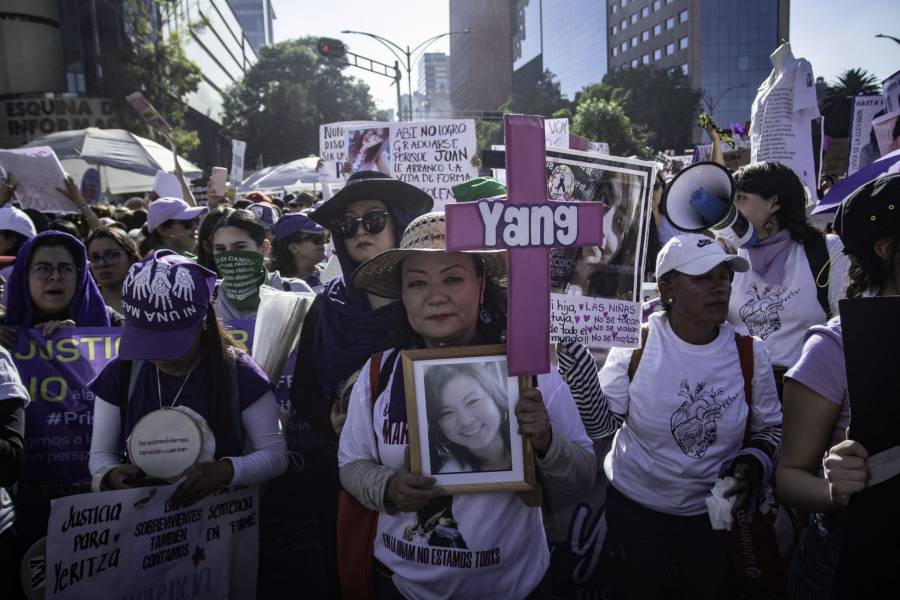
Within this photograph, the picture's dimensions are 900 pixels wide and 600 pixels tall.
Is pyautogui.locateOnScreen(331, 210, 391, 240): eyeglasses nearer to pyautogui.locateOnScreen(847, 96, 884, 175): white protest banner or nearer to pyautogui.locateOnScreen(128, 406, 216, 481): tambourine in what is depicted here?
pyautogui.locateOnScreen(128, 406, 216, 481): tambourine

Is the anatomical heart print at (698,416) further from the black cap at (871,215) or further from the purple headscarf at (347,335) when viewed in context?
the purple headscarf at (347,335)

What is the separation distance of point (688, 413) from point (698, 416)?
1.6 inches

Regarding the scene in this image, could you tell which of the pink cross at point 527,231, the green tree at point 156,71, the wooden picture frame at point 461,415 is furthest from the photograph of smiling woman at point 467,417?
the green tree at point 156,71

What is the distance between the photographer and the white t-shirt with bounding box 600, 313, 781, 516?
2.51 metres

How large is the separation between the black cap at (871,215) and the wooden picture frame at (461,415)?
96 centimetres

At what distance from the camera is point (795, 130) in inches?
201

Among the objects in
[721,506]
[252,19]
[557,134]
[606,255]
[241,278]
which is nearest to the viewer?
[721,506]

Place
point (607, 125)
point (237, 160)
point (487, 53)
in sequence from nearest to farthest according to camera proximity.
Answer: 1. point (237, 160)
2. point (607, 125)
3. point (487, 53)

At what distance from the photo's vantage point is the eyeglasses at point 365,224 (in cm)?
292

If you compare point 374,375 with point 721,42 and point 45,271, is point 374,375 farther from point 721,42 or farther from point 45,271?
point 721,42

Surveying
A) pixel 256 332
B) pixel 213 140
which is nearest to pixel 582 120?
pixel 213 140

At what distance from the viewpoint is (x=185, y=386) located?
232 cm

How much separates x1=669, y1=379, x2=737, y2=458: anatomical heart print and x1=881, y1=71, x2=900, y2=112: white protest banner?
3.53 m

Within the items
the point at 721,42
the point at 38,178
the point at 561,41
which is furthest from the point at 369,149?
the point at 561,41
